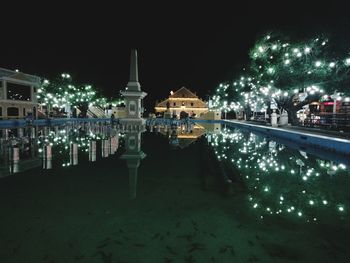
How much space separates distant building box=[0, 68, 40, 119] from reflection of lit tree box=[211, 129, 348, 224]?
31.2 m

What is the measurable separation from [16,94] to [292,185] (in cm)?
3946

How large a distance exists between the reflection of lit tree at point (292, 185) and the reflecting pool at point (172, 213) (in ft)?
0.08

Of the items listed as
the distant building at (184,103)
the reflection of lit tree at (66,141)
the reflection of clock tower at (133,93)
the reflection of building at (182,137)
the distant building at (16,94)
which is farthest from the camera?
the distant building at (184,103)

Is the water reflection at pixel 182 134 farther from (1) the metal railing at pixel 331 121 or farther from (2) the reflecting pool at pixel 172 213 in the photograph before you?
(1) the metal railing at pixel 331 121

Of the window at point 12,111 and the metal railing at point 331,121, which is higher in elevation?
the window at point 12,111

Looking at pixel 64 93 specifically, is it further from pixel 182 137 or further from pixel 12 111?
pixel 182 137

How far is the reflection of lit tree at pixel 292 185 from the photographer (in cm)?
498

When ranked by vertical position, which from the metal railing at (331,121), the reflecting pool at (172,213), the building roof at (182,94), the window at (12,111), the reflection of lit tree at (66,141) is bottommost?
the reflecting pool at (172,213)

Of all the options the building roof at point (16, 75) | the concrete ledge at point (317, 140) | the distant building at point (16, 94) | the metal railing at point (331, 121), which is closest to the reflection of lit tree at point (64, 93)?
the building roof at point (16, 75)

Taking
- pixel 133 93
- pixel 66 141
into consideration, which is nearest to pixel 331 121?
pixel 133 93

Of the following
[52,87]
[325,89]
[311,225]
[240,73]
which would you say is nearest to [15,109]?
[52,87]

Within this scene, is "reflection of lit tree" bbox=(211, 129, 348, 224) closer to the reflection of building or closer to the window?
the reflection of building

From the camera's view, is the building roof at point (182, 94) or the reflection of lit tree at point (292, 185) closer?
the reflection of lit tree at point (292, 185)

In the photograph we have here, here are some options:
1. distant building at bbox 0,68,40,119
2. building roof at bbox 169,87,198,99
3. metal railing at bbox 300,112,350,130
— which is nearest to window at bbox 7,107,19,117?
distant building at bbox 0,68,40,119
